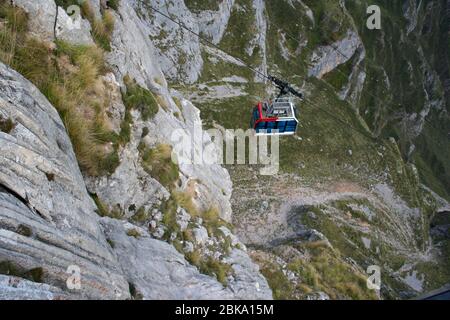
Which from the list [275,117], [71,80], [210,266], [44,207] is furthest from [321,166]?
[44,207]

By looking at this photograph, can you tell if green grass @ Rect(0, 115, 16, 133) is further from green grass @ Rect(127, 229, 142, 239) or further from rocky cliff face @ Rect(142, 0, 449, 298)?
rocky cliff face @ Rect(142, 0, 449, 298)

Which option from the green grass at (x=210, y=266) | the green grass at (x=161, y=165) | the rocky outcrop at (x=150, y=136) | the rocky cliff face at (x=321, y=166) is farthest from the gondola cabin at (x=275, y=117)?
the green grass at (x=210, y=266)

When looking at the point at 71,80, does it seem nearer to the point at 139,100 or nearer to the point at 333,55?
the point at 139,100

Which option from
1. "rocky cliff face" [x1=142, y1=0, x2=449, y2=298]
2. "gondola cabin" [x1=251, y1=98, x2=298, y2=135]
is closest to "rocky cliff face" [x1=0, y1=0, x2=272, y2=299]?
"rocky cliff face" [x1=142, y1=0, x2=449, y2=298]

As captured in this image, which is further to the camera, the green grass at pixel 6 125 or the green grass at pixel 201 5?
the green grass at pixel 201 5

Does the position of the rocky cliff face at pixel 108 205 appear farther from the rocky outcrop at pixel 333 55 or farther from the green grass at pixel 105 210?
the rocky outcrop at pixel 333 55

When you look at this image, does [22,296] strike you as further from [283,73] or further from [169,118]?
[283,73]
